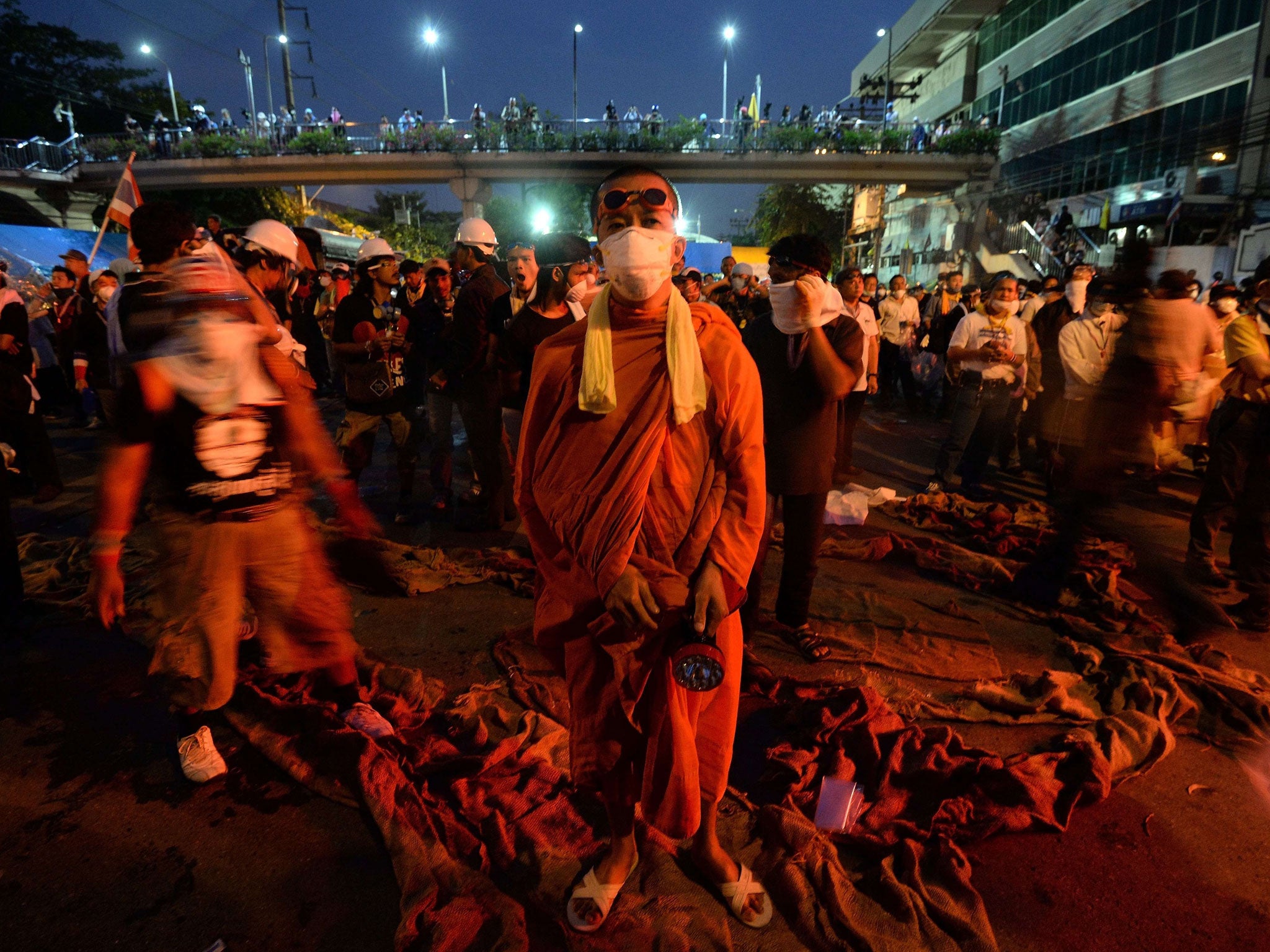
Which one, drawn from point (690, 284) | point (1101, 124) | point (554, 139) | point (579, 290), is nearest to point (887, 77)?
point (1101, 124)

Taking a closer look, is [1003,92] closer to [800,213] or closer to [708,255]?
[800,213]

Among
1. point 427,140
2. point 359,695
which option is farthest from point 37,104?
point 359,695

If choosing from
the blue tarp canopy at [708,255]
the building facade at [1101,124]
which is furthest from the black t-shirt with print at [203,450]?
the blue tarp canopy at [708,255]

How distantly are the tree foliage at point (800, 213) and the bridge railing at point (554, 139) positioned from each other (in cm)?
1039

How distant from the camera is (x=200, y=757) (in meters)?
2.90

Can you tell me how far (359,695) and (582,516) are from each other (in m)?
1.92

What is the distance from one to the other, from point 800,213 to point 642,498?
45.6 meters

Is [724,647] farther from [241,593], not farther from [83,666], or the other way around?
[83,666]

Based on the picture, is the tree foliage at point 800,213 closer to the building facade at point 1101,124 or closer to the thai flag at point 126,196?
the building facade at point 1101,124

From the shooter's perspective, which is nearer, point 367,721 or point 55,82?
point 367,721

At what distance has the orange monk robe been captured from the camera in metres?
2.00

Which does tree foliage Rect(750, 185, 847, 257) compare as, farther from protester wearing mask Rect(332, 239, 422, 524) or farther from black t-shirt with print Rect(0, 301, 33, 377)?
black t-shirt with print Rect(0, 301, 33, 377)

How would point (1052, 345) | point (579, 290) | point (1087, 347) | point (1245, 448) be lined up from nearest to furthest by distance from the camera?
1. point (1245, 448)
2. point (579, 290)
3. point (1087, 347)
4. point (1052, 345)

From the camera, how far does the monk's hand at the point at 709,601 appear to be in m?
2.04
